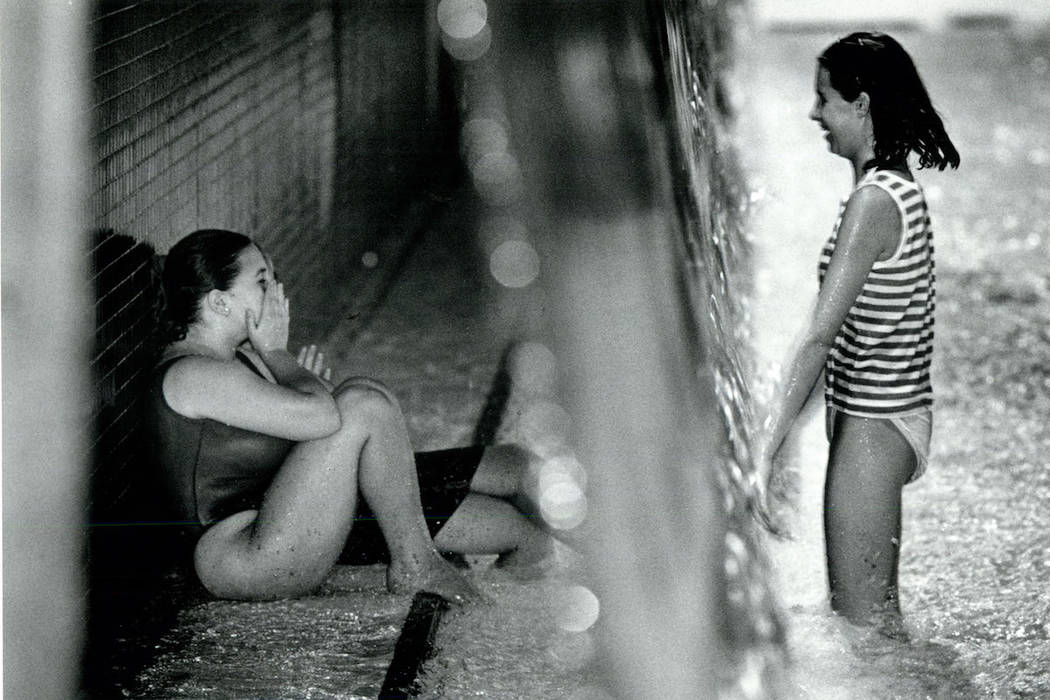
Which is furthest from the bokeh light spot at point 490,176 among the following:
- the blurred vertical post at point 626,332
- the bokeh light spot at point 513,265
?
the blurred vertical post at point 626,332

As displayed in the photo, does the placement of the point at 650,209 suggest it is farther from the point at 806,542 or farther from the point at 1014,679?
the point at 806,542

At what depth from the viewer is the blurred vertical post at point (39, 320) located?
2.48m

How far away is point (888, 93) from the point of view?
322cm

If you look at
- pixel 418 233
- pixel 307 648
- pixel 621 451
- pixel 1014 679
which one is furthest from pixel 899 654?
pixel 418 233

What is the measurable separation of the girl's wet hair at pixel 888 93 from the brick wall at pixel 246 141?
5.71 feet

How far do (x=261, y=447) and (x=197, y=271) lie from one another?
437mm

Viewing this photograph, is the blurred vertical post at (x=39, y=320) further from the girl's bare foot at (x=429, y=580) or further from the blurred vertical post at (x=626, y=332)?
the girl's bare foot at (x=429, y=580)

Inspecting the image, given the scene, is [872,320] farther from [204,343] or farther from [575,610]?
[204,343]

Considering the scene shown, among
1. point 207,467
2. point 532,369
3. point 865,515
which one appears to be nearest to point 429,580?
point 207,467

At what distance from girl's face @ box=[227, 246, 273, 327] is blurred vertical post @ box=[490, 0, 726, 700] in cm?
97

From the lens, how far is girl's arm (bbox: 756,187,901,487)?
3.10 m

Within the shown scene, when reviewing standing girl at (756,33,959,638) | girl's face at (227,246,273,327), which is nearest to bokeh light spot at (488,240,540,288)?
girl's face at (227,246,273,327)

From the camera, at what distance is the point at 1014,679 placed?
3.25 m

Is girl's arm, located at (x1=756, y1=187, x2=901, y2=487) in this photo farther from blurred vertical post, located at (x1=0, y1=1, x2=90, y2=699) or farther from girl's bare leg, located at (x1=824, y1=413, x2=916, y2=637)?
blurred vertical post, located at (x1=0, y1=1, x2=90, y2=699)
